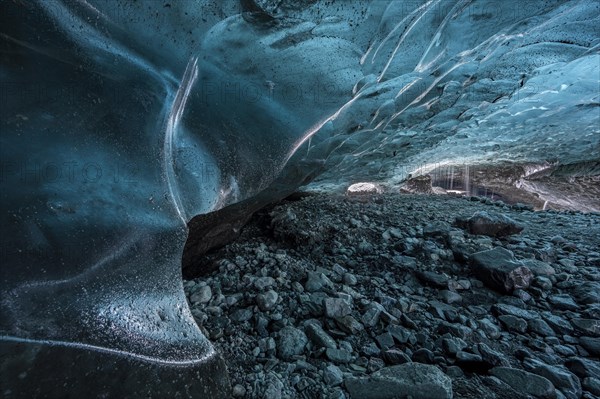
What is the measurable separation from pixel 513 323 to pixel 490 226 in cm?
142

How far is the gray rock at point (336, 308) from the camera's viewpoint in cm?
123

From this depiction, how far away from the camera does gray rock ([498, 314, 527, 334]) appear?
128 cm

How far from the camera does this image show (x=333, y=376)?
938 millimetres

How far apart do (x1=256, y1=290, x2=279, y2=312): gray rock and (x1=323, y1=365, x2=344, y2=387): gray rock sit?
392 mm

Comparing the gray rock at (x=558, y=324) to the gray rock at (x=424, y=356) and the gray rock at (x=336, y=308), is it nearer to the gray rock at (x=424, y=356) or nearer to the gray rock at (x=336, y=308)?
the gray rock at (x=424, y=356)

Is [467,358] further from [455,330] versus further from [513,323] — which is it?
[513,323]

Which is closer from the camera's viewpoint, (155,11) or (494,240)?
(155,11)

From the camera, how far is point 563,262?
1.97 m

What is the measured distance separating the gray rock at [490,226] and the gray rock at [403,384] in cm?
195

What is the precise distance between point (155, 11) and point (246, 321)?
1.35 metres

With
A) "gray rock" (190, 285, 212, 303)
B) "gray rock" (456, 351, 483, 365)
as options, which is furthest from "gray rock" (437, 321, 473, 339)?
"gray rock" (190, 285, 212, 303)

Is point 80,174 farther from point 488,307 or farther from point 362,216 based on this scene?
point 362,216

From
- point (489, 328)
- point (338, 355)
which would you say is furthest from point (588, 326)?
point (338, 355)

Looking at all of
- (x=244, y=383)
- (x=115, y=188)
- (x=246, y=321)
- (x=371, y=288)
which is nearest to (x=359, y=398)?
(x=244, y=383)
